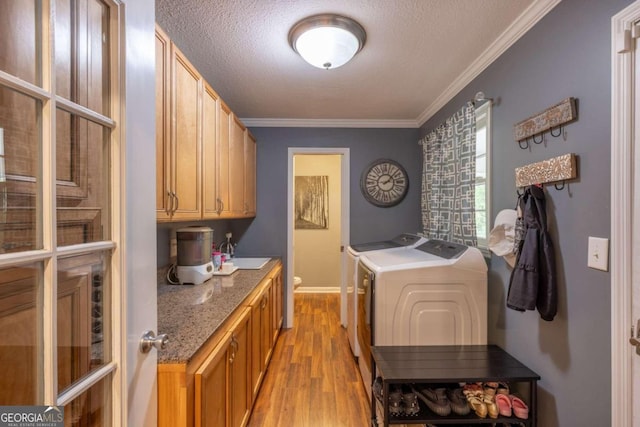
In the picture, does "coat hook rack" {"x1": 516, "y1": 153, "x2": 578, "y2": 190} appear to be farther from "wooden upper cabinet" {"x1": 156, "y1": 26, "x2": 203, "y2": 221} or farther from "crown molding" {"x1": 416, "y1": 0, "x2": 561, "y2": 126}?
"wooden upper cabinet" {"x1": 156, "y1": 26, "x2": 203, "y2": 221}

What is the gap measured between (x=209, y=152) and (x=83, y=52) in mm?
1254

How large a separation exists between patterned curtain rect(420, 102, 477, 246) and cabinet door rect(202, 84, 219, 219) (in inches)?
70.9

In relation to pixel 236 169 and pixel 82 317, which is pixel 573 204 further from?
pixel 236 169

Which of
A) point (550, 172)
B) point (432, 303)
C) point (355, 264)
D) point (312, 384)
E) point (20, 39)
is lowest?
point (312, 384)

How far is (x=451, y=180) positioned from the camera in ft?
7.75

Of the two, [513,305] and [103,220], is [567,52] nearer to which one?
[513,305]

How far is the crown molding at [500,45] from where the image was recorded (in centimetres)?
140

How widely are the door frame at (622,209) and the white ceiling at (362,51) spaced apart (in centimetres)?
53

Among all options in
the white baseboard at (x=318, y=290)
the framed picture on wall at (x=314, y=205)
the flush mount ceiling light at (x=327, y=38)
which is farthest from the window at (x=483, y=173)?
the white baseboard at (x=318, y=290)

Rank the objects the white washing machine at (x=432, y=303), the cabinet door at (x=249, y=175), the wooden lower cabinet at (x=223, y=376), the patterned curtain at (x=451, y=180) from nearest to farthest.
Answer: the wooden lower cabinet at (x=223, y=376) < the white washing machine at (x=432, y=303) < the patterned curtain at (x=451, y=180) < the cabinet door at (x=249, y=175)

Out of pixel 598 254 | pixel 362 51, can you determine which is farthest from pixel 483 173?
pixel 362 51

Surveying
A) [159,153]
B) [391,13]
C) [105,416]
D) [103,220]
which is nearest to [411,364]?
[105,416]

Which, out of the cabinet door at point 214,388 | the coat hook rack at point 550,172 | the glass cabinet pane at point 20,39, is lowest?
the cabinet door at point 214,388

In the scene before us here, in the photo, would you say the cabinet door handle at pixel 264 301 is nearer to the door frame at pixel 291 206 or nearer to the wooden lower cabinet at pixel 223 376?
the wooden lower cabinet at pixel 223 376
